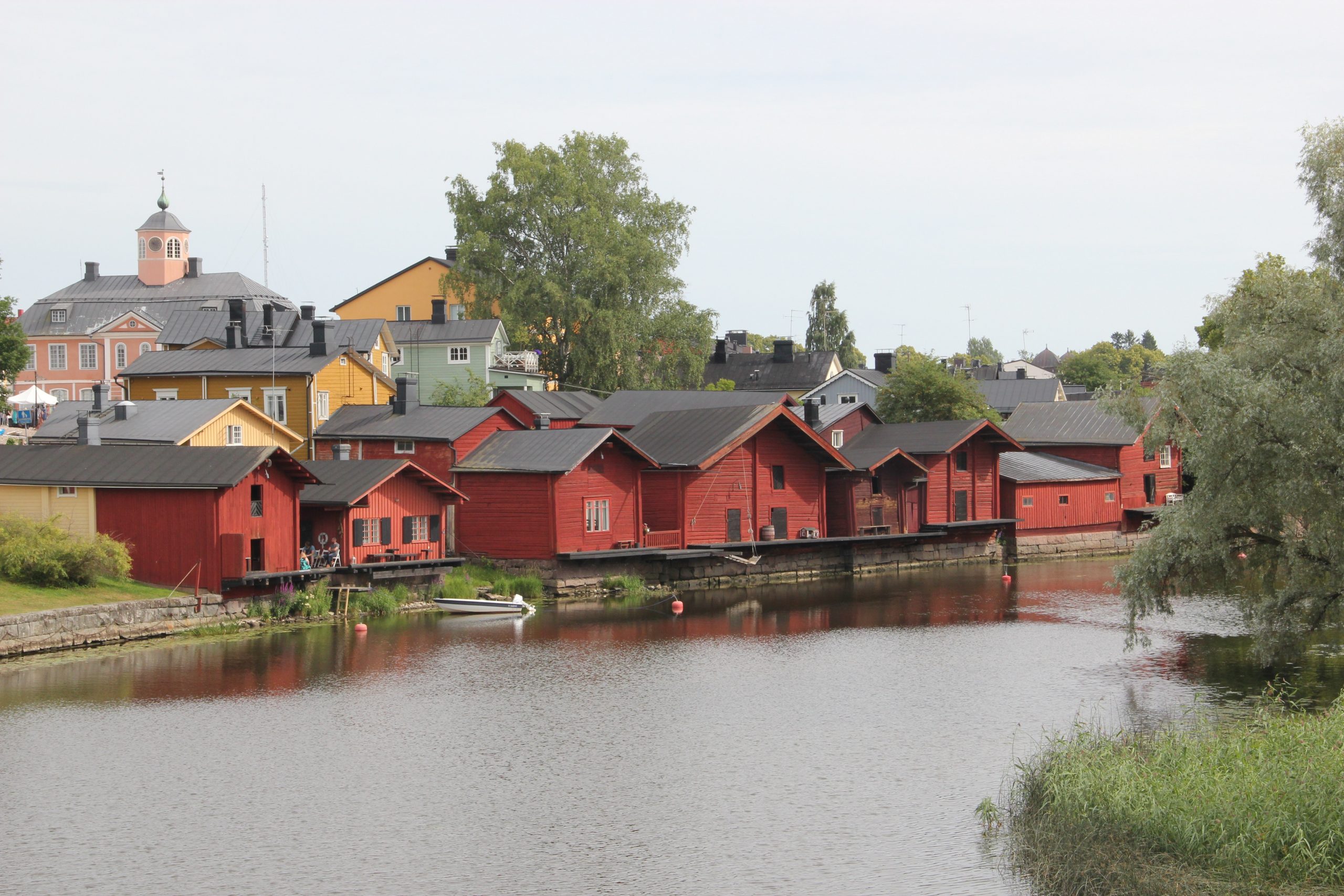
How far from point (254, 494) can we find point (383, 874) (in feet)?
81.6

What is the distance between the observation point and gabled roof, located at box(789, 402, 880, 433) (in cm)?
6575

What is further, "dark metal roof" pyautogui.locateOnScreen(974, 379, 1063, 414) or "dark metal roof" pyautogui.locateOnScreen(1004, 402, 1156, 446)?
"dark metal roof" pyautogui.locateOnScreen(974, 379, 1063, 414)

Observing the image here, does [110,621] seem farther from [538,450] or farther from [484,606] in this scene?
[538,450]

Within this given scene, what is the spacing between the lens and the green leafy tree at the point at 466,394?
2768 inches

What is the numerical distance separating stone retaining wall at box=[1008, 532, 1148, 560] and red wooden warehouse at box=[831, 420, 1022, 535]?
1.83 meters

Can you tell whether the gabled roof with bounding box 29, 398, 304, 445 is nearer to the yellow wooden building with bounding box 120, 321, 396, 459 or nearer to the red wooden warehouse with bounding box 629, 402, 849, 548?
the yellow wooden building with bounding box 120, 321, 396, 459

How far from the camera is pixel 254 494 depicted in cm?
4328

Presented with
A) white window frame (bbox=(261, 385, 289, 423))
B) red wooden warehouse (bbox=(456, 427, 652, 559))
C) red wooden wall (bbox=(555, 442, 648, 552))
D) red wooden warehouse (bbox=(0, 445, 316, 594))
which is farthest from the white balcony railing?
red wooden warehouse (bbox=(0, 445, 316, 594))

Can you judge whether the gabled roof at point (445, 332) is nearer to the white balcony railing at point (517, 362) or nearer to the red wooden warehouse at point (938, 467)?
the white balcony railing at point (517, 362)

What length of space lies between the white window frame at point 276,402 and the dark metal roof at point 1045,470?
3250 cm

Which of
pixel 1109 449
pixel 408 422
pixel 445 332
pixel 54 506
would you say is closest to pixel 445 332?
pixel 445 332

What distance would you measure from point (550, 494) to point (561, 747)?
2331cm

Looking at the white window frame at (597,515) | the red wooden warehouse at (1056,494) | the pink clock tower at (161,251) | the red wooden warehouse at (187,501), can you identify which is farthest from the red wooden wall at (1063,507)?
the pink clock tower at (161,251)

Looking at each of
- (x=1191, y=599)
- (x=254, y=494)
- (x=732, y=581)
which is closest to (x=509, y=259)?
(x=732, y=581)
